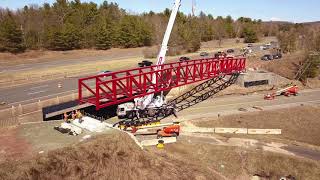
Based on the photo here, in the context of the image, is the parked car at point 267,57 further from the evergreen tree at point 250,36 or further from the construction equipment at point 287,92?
the evergreen tree at point 250,36

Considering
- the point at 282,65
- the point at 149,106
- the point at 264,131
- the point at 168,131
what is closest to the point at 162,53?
the point at 149,106

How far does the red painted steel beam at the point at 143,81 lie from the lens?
118 ft

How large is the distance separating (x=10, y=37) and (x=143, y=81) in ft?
183

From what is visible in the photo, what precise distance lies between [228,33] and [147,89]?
113066 mm

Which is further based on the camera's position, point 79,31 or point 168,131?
point 79,31

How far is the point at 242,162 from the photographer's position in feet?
107

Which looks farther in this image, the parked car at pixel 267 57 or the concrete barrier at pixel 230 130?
the parked car at pixel 267 57

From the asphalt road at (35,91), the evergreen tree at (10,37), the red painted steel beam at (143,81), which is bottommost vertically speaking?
the asphalt road at (35,91)

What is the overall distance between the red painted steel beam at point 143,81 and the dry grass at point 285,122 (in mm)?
7253

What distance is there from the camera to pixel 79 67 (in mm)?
69188

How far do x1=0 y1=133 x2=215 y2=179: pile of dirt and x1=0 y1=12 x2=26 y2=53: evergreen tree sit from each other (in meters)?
64.4

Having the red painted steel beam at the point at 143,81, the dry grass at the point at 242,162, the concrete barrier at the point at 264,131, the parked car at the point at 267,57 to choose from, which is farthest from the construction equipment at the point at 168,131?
the parked car at the point at 267,57

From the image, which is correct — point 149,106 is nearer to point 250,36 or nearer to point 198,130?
point 198,130

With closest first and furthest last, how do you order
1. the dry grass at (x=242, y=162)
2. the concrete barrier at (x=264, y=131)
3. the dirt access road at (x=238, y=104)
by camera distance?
the dry grass at (x=242, y=162), the concrete barrier at (x=264, y=131), the dirt access road at (x=238, y=104)
